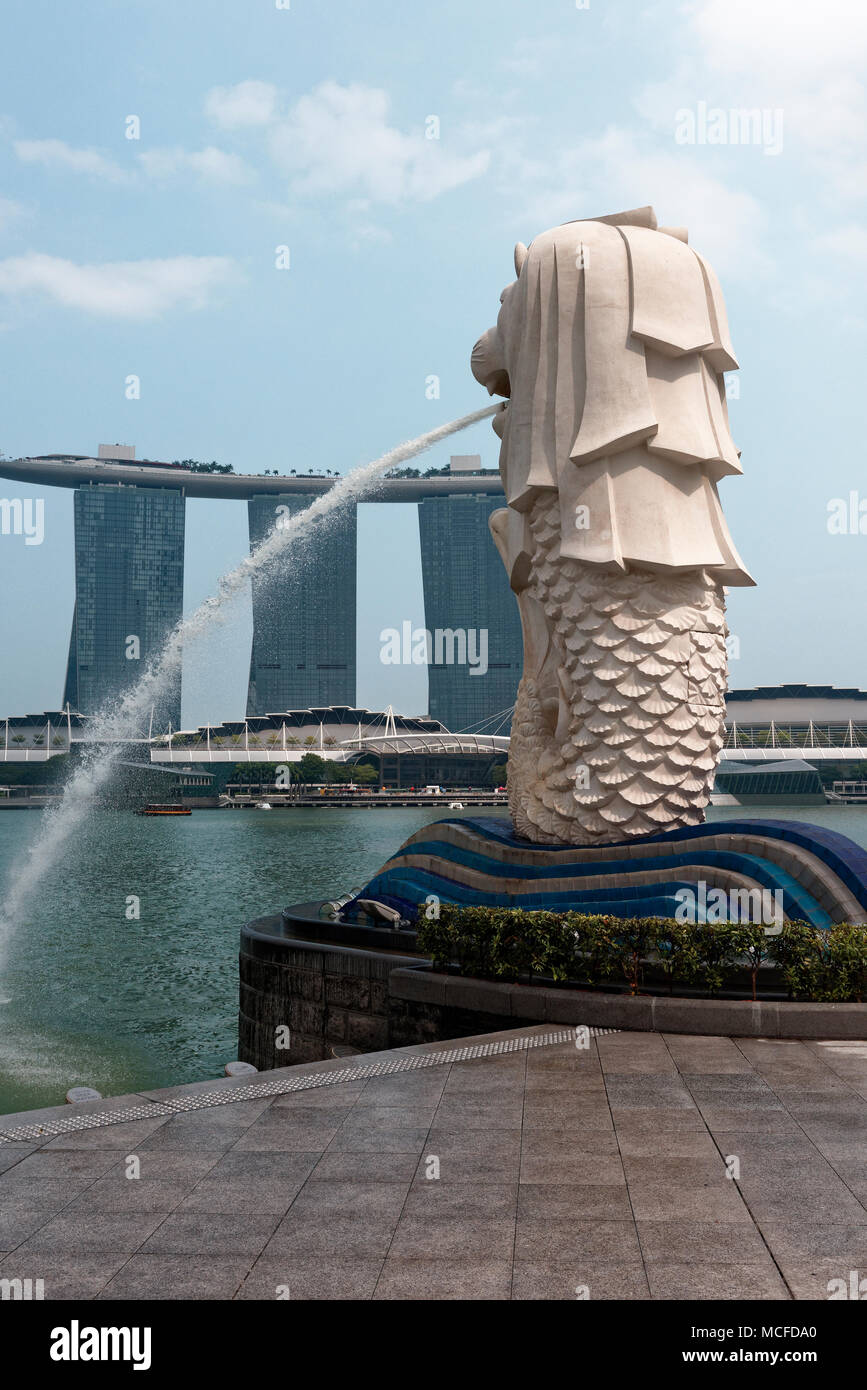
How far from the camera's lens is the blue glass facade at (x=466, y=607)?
158250 mm

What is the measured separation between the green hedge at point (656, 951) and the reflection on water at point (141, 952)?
6.40 meters

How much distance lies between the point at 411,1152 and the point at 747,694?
122817mm

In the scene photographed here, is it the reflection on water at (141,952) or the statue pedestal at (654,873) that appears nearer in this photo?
the statue pedestal at (654,873)

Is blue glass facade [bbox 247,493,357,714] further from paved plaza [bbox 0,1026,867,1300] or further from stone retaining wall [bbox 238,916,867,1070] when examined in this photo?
paved plaza [bbox 0,1026,867,1300]

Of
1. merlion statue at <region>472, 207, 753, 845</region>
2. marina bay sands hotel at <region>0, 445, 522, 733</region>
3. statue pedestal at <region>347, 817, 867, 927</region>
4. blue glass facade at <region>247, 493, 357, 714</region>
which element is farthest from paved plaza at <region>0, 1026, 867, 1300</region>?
blue glass facade at <region>247, 493, 357, 714</region>

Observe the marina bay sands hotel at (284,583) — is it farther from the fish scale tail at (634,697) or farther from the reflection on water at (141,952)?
the fish scale tail at (634,697)

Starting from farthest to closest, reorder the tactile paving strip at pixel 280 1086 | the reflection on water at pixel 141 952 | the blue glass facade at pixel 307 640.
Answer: the blue glass facade at pixel 307 640 → the reflection on water at pixel 141 952 → the tactile paving strip at pixel 280 1086

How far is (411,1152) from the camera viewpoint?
713 cm

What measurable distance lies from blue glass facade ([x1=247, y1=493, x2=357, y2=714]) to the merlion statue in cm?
14553

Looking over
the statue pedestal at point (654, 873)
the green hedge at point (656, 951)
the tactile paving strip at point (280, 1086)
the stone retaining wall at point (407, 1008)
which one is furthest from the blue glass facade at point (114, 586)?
the tactile paving strip at point (280, 1086)

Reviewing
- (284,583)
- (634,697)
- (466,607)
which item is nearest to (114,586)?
(284,583)

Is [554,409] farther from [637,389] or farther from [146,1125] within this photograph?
[146,1125]

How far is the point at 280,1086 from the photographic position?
28.9 ft

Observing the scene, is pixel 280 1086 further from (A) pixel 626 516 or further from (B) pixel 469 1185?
(A) pixel 626 516
